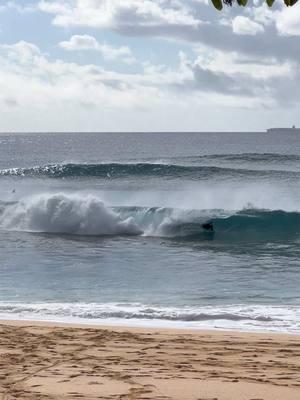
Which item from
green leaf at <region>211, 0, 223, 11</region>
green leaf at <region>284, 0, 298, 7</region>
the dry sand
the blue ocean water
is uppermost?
green leaf at <region>284, 0, 298, 7</region>

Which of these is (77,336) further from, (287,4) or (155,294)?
(287,4)

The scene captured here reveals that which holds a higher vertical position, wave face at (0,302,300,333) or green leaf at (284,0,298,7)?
green leaf at (284,0,298,7)

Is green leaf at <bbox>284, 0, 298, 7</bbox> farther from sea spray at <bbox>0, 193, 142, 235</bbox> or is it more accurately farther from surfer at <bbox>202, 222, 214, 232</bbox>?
surfer at <bbox>202, 222, 214, 232</bbox>

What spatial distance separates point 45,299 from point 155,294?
6.43 feet

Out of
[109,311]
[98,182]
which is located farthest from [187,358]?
[98,182]

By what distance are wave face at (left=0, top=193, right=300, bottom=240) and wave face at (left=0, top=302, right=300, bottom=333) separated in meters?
11.0

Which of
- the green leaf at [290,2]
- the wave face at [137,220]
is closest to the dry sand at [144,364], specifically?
the green leaf at [290,2]

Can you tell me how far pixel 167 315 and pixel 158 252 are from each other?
7.83 m

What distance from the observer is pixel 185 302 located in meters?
12.1

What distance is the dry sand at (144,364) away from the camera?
6109 millimetres

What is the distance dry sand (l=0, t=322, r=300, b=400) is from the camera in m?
6.11

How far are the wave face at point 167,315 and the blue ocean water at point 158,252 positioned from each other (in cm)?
2

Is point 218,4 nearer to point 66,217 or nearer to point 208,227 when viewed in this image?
point 208,227

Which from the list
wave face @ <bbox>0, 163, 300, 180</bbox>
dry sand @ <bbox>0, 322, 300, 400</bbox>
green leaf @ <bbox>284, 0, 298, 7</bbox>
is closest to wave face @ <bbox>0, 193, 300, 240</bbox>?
wave face @ <bbox>0, 163, 300, 180</bbox>
